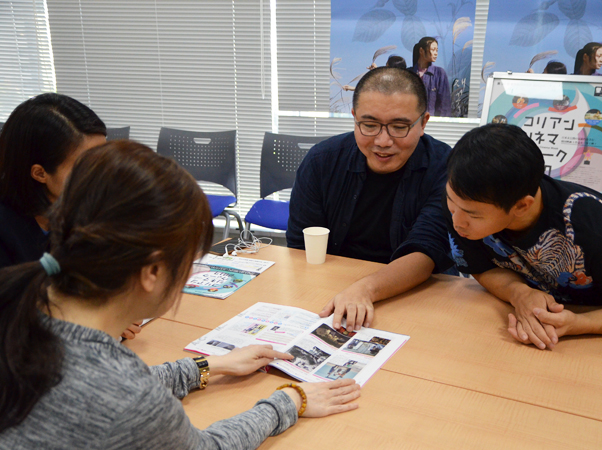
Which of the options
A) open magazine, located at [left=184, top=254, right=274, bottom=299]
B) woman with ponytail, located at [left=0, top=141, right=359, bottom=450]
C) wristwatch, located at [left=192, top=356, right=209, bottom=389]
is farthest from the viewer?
open magazine, located at [left=184, top=254, right=274, bottom=299]

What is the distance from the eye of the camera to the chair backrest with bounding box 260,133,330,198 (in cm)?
342

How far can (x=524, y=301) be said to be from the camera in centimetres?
141

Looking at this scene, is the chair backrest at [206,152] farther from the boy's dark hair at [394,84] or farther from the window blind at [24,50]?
the boy's dark hair at [394,84]

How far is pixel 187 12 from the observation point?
12.4 feet

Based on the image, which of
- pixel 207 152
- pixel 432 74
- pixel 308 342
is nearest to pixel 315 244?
pixel 308 342

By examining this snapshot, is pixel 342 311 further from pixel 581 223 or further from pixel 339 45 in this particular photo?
pixel 339 45

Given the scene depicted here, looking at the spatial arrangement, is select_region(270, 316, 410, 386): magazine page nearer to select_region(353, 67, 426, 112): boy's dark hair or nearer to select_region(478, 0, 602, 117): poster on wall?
select_region(353, 67, 426, 112): boy's dark hair

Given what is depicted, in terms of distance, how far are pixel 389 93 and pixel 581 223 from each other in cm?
80

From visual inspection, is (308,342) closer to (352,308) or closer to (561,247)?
(352,308)

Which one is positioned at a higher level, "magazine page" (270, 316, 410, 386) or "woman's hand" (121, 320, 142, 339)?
"woman's hand" (121, 320, 142, 339)

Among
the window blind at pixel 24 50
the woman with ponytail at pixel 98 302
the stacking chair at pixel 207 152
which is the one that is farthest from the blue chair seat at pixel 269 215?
the window blind at pixel 24 50

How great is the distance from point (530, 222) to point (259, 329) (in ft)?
2.68

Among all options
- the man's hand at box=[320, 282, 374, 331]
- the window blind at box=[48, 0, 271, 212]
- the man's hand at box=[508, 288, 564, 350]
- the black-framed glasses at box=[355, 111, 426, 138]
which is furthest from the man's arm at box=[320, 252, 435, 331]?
the window blind at box=[48, 0, 271, 212]

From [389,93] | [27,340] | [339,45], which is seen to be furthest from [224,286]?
[339,45]
